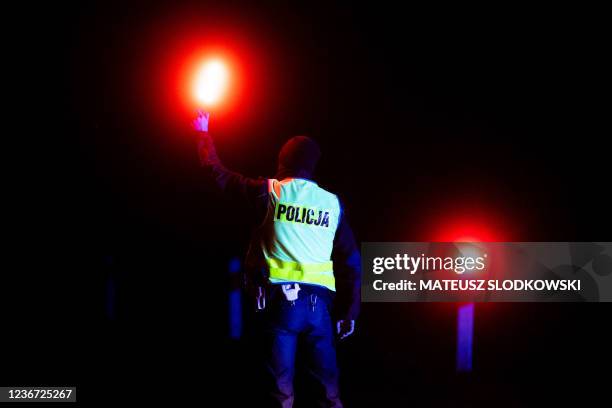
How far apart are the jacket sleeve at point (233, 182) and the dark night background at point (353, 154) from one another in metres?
2.26

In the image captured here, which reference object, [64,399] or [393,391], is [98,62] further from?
[393,391]

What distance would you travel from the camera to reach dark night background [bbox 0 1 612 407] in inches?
232

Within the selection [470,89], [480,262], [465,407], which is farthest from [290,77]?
[465,407]

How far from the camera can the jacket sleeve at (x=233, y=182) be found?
11.8 ft

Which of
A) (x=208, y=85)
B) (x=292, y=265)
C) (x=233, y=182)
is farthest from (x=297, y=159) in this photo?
(x=208, y=85)

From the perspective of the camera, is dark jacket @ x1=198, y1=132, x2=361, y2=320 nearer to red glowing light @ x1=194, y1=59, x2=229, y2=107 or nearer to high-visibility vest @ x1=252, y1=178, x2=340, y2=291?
high-visibility vest @ x1=252, y1=178, x2=340, y2=291

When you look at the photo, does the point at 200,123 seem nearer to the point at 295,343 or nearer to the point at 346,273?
the point at 346,273

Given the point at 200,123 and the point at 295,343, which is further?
the point at 200,123

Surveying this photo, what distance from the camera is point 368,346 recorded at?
22.5ft

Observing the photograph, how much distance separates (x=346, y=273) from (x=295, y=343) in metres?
0.66

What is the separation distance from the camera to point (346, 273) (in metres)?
3.86

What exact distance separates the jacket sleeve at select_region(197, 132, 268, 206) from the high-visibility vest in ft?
0.26

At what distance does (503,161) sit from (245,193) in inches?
162

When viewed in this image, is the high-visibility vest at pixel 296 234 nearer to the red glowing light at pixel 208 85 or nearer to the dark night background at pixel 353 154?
the red glowing light at pixel 208 85
